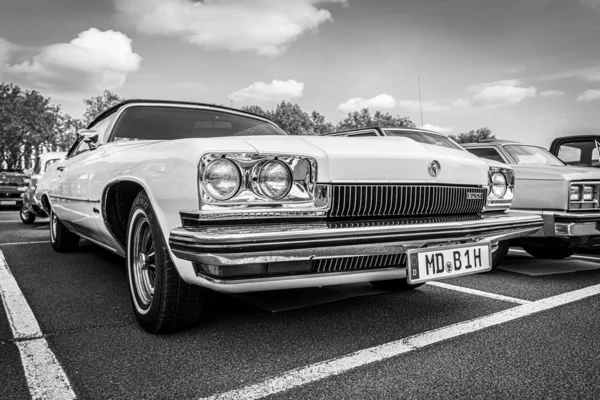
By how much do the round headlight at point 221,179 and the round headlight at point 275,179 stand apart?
0.11 metres

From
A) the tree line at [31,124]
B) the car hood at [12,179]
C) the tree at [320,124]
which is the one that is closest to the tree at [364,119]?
the tree at [320,124]

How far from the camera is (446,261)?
243 cm

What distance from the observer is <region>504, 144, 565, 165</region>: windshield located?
5.44m

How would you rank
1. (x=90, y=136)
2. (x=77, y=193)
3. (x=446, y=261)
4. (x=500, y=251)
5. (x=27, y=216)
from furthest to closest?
(x=27, y=216), (x=500, y=251), (x=77, y=193), (x=90, y=136), (x=446, y=261)

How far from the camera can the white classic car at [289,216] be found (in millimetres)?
1990

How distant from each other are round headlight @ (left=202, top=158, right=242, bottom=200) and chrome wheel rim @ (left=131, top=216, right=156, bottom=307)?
772 millimetres

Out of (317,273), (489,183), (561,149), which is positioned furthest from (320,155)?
(561,149)

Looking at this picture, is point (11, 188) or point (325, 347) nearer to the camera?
point (325, 347)

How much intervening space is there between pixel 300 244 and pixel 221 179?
17.5 inches

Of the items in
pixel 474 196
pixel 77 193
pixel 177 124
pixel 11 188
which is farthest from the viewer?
pixel 11 188

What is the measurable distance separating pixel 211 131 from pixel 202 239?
174 centimetres

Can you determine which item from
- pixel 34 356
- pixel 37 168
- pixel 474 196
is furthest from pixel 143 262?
pixel 37 168

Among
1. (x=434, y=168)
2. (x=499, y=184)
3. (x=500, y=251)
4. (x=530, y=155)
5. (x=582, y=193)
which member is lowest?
(x=500, y=251)

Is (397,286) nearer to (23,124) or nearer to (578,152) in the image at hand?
(578,152)
